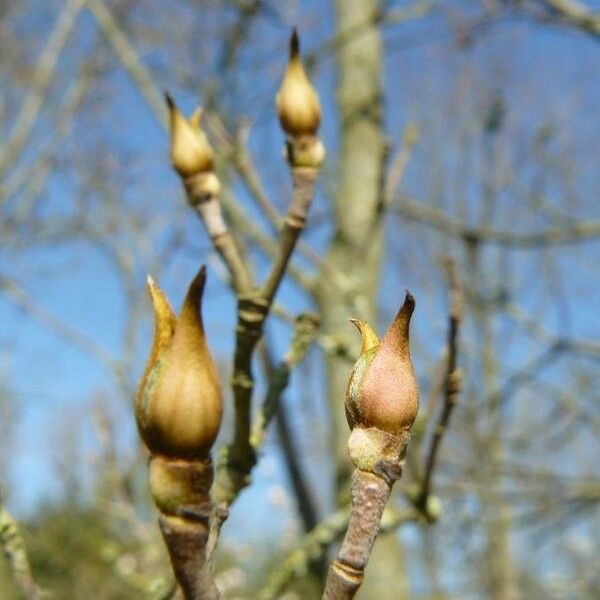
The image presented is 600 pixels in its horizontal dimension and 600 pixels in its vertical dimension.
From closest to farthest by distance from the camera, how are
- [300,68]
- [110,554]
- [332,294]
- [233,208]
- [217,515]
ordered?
[217,515], [300,68], [110,554], [332,294], [233,208]

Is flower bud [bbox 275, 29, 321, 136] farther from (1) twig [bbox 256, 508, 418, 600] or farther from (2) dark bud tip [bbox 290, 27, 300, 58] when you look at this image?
(1) twig [bbox 256, 508, 418, 600]

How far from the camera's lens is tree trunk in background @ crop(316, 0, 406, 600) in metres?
2.43

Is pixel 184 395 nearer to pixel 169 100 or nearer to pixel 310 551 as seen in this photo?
pixel 169 100

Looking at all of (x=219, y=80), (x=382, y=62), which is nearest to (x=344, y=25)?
(x=382, y=62)

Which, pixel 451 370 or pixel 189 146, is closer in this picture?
pixel 189 146

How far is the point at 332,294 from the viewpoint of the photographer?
2.55 metres

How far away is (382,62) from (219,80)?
A: 672 mm

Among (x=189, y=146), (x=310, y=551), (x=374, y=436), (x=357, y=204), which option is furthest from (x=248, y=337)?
(x=357, y=204)

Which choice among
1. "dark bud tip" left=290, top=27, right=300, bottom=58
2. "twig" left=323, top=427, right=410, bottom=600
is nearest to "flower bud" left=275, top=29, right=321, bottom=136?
"dark bud tip" left=290, top=27, right=300, bottom=58

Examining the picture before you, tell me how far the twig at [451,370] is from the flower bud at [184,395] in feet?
1.43

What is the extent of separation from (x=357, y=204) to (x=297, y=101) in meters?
2.15

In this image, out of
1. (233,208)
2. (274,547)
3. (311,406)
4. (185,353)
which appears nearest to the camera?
(185,353)

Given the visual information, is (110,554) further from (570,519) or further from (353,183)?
(570,519)

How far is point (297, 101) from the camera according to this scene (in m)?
0.60
